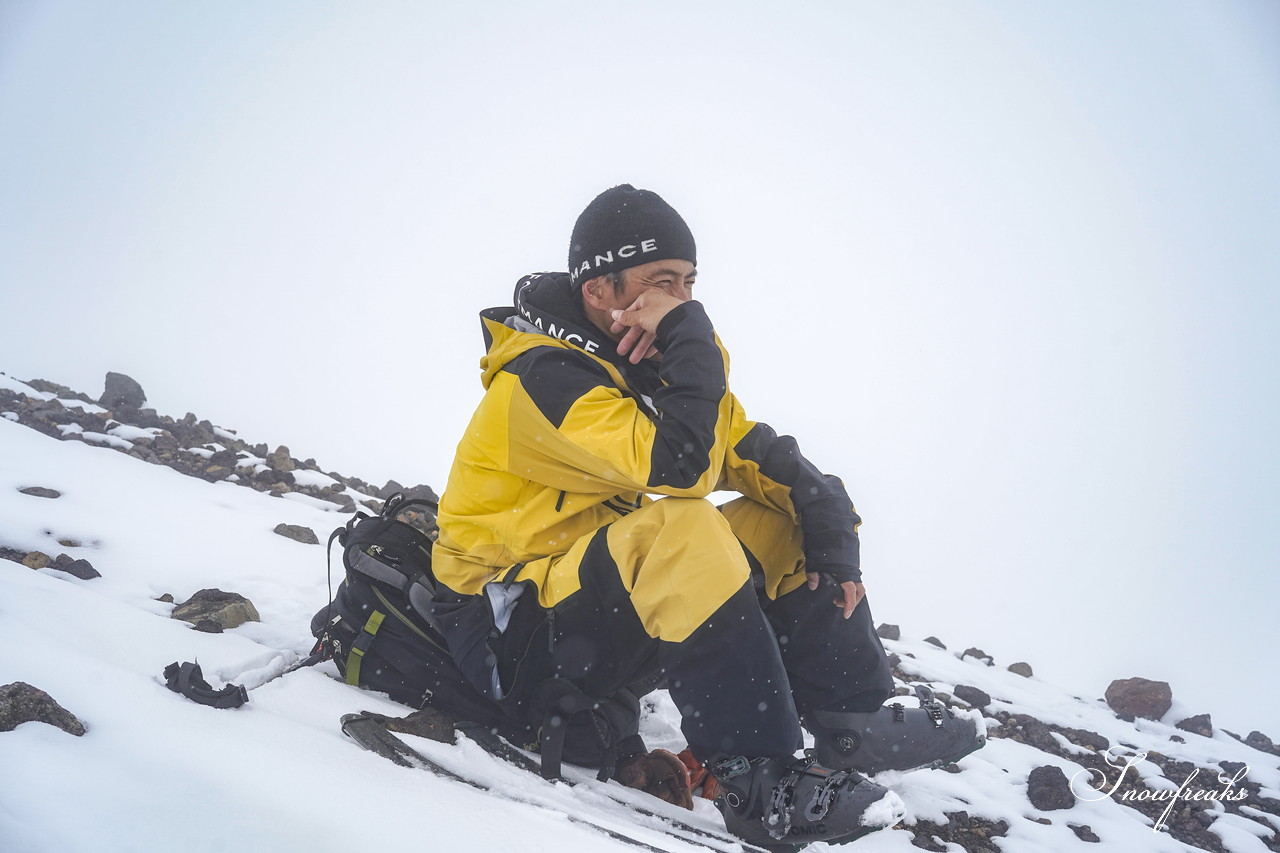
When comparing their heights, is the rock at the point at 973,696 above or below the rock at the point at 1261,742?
above

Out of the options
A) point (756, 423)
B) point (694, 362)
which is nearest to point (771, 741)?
point (694, 362)

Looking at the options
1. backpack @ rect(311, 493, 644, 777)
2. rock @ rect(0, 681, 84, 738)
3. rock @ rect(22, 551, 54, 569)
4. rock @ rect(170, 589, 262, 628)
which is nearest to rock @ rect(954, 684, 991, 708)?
backpack @ rect(311, 493, 644, 777)

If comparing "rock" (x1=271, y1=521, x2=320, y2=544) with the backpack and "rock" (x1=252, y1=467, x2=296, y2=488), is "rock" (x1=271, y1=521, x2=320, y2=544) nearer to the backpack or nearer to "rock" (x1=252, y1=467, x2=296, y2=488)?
"rock" (x1=252, y1=467, x2=296, y2=488)

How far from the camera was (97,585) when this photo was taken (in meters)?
3.22

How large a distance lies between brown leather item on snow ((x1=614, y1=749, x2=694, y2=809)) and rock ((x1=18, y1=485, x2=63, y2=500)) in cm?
397

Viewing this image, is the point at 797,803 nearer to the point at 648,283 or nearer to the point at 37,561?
the point at 648,283

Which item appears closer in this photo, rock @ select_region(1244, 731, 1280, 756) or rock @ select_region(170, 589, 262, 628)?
rock @ select_region(170, 589, 262, 628)

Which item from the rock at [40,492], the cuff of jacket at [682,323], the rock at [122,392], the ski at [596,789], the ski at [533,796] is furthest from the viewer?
the rock at [122,392]

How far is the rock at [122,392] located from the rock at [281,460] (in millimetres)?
2848

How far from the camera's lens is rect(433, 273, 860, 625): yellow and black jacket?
241 centimetres

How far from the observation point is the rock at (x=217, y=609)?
3.02m
